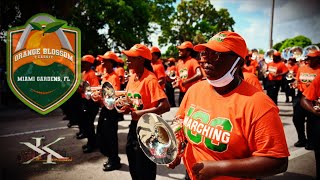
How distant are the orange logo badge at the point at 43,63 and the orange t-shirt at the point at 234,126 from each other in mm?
4737

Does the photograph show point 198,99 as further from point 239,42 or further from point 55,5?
point 55,5

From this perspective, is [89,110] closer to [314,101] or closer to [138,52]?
[138,52]

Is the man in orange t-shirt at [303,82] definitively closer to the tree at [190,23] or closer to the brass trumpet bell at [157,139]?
the brass trumpet bell at [157,139]

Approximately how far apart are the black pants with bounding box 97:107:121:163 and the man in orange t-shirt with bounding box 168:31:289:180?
2732 mm

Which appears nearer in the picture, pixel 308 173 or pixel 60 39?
pixel 308 173

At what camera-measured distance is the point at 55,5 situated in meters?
10.7

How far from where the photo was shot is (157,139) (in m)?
2.15

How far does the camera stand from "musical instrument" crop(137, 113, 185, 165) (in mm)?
1967

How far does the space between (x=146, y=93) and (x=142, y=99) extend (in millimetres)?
87

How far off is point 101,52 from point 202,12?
2987 centimetres

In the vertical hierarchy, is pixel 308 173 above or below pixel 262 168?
below

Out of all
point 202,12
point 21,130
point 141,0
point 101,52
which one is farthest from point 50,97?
point 202,12
